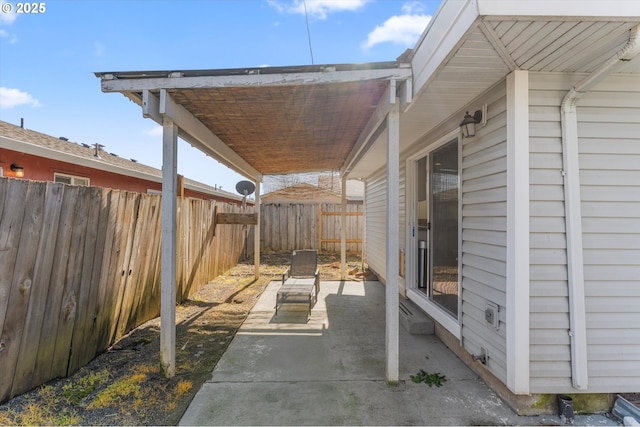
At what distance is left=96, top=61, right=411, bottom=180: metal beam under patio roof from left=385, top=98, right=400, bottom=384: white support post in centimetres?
44

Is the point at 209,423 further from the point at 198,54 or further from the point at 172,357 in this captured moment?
the point at 198,54

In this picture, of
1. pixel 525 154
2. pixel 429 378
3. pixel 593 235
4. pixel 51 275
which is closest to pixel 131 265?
pixel 51 275

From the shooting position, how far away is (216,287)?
6191mm

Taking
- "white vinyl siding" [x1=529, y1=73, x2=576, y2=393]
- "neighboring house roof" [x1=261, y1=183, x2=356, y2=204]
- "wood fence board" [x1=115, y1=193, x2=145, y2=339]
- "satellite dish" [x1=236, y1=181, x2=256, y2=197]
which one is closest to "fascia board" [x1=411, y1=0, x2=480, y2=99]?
"white vinyl siding" [x1=529, y1=73, x2=576, y2=393]

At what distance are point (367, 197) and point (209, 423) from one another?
6727 mm

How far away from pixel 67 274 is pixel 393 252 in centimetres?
294

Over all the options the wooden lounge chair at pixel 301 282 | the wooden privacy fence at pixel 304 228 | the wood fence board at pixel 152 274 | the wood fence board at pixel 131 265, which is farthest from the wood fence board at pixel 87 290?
the wooden privacy fence at pixel 304 228

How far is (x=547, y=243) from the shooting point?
7.25 feet

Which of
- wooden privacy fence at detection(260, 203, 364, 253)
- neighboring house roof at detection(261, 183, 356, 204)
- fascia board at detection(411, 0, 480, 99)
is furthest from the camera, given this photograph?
neighboring house roof at detection(261, 183, 356, 204)

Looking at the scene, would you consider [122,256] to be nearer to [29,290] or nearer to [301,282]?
[29,290]

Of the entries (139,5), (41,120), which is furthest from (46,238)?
(41,120)

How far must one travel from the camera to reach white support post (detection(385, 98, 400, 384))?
2609mm

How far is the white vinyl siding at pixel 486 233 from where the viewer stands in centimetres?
236

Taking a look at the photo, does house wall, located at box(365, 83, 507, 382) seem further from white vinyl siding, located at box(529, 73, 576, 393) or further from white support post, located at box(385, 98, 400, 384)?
white support post, located at box(385, 98, 400, 384)
